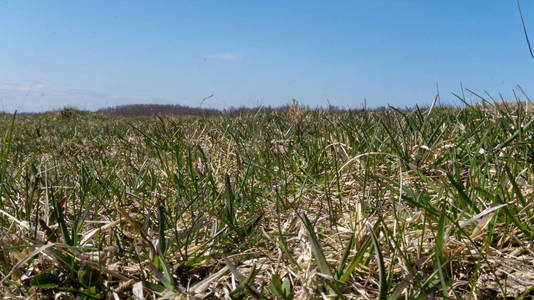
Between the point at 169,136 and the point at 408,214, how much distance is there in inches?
84.3

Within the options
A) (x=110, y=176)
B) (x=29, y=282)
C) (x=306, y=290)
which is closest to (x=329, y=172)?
(x=306, y=290)

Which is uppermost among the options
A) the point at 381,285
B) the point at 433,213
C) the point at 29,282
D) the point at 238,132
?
the point at 238,132

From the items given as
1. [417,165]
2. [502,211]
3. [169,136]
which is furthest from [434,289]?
[169,136]

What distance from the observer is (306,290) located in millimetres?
Answer: 1155

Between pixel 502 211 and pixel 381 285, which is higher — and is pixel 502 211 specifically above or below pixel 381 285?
above

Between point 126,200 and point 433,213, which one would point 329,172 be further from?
point 126,200

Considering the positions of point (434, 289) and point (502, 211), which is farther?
point (502, 211)

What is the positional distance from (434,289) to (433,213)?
1.03 feet

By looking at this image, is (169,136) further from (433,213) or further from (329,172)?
(433,213)

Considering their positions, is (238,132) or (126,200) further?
(238,132)

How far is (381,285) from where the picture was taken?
3.48ft

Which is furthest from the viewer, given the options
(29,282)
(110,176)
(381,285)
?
(110,176)

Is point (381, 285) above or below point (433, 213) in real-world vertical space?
below

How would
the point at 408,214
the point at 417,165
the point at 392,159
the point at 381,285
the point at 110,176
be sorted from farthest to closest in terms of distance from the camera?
the point at 110,176
the point at 392,159
the point at 417,165
the point at 408,214
the point at 381,285
